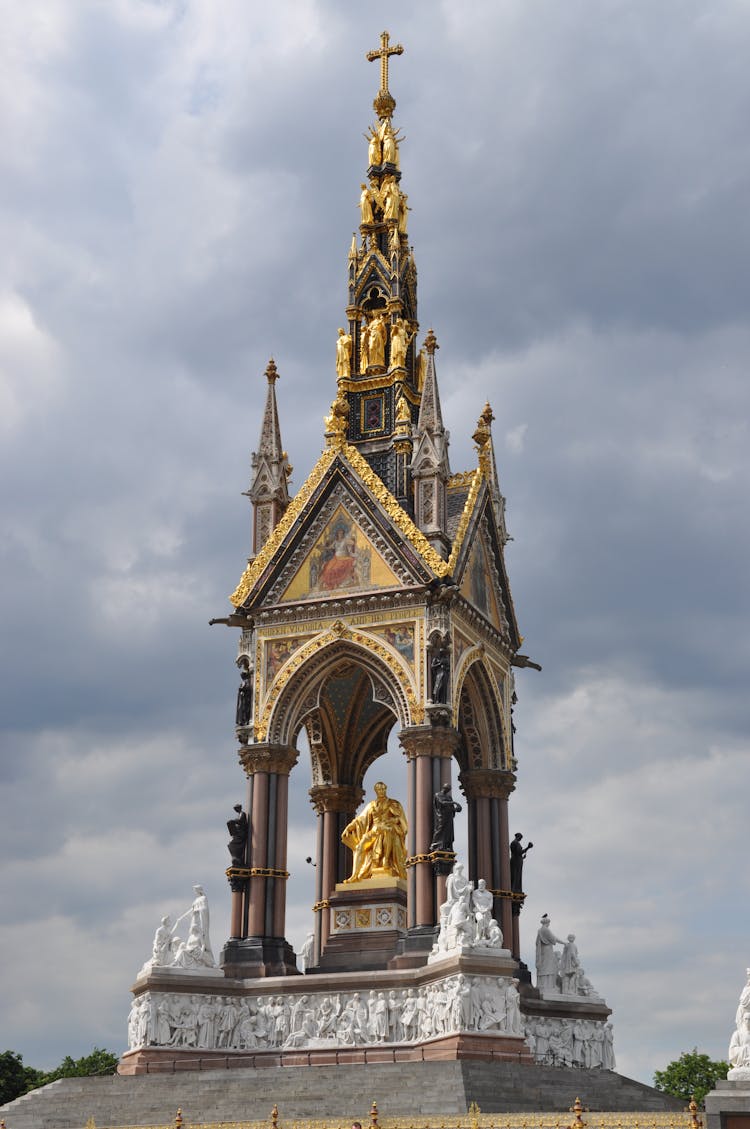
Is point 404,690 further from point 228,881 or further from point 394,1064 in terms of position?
point 394,1064

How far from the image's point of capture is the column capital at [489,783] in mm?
33344

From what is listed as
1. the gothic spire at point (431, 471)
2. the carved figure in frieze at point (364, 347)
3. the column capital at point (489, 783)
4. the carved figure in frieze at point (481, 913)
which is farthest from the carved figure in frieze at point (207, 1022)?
the carved figure in frieze at point (364, 347)

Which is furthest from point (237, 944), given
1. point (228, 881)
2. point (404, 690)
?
point (404, 690)

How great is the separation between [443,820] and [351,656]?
4363mm

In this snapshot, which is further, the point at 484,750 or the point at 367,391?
the point at 367,391

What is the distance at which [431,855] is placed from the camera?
28.6 m

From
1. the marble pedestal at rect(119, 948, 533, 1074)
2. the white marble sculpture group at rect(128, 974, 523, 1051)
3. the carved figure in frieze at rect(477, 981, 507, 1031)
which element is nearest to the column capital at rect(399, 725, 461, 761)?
the marble pedestal at rect(119, 948, 533, 1074)

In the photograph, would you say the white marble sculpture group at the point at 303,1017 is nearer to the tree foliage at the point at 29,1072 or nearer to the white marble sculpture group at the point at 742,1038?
the white marble sculpture group at the point at 742,1038

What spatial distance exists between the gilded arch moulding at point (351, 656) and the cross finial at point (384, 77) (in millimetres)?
15916

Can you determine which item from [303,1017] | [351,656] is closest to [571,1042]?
[303,1017]

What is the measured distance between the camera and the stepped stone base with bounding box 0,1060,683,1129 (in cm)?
2266

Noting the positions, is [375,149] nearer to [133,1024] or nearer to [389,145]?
[389,145]

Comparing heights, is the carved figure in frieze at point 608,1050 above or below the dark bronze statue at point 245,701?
below

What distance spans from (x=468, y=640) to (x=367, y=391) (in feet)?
24.1
